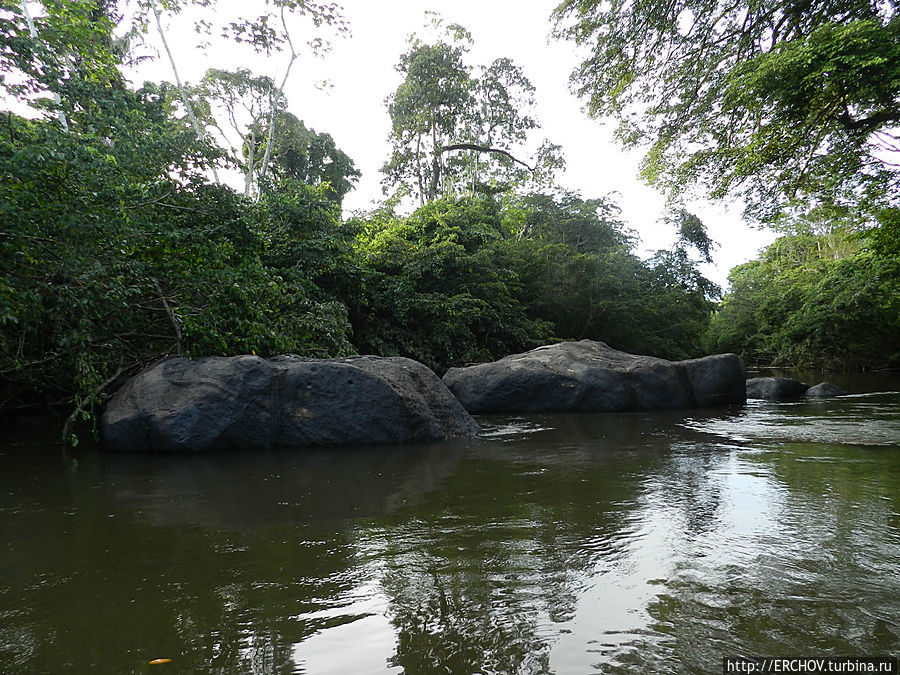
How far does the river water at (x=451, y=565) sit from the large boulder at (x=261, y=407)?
0.80 m

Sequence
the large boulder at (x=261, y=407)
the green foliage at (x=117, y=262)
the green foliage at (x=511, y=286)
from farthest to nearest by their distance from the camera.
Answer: the green foliage at (x=511, y=286) → the large boulder at (x=261, y=407) → the green foliage at (x=117, y=262)

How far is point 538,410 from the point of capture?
366 inches

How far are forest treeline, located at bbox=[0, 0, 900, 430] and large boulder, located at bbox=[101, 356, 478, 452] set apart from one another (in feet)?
1.66

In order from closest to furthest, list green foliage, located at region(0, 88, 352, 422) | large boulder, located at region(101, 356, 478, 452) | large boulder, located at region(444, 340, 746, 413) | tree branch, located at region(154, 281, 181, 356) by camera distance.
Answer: green foliage, located at region(0, 88, 352, 422) < large boulder, located at region(101, 356, 478, 452) < tree branch, located at region(154, 281, 181, 356) < large boulder, located at region(444, 340, 746, 413)

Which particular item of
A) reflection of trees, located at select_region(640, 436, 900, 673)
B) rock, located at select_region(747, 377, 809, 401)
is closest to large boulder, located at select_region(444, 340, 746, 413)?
rock, located at select_region(747, 377, 809, 401)

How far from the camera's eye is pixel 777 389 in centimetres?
1156

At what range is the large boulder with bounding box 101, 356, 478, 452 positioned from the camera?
5539 mm

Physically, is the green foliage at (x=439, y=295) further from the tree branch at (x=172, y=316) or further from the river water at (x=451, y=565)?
the river water at (x=451, y=565)

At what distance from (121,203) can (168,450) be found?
2.68 meters

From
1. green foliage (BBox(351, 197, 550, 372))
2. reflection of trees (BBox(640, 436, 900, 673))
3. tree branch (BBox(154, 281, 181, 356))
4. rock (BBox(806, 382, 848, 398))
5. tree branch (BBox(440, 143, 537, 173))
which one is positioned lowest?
reflection of trees (BBox(640, 436, 900, 673))

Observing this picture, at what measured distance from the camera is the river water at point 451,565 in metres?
1.66

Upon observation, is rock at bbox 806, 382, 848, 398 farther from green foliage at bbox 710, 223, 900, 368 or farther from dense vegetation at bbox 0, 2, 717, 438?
dense vegetation at bbox 0, 2, 717, 438

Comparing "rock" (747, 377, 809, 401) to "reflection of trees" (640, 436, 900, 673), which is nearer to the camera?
"reflection of trees" (640, 436, 900, 673)

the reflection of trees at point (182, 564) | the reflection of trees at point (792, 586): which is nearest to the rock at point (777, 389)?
the reflection of trees at point (792, 586)
